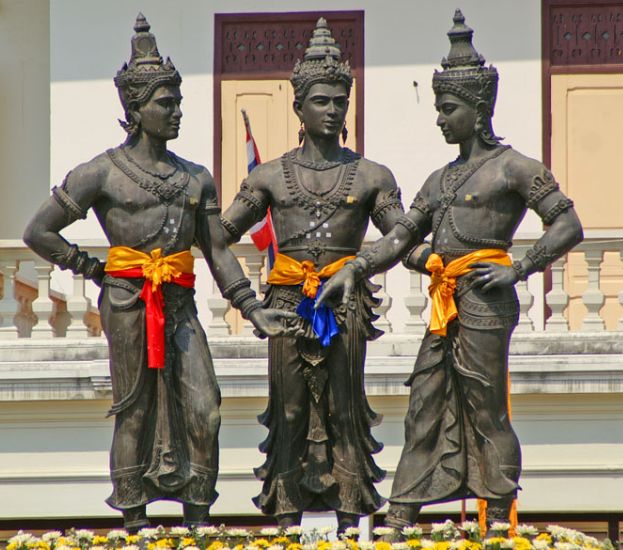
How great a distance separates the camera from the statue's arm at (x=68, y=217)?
9.45m

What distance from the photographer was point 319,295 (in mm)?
9266

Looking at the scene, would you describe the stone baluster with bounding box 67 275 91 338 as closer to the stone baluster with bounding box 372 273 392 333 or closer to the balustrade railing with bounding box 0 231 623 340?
the balustrade railing with bounding box 0 231 623 340

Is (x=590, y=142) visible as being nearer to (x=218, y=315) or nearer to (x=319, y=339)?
(x=218, y=315)

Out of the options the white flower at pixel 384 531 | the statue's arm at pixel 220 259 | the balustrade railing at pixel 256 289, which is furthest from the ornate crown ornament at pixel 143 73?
the balustrade railing at pixel 256 289

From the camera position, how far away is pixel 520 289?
12477mm

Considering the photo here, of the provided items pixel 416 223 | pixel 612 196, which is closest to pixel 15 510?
pixel 416 223

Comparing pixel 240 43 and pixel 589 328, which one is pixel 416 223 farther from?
pixel 240 43

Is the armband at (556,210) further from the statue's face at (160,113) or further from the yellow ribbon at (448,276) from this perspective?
the statue's face at (160,113)

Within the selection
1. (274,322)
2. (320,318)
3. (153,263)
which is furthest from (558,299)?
(153,263)

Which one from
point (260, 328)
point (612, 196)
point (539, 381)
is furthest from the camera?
point (612, 196)

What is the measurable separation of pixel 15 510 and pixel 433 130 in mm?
4846

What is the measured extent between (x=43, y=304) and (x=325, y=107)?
3.60 m

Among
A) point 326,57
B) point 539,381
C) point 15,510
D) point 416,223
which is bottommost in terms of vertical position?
point 15,510

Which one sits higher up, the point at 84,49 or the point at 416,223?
the point at 84,49
